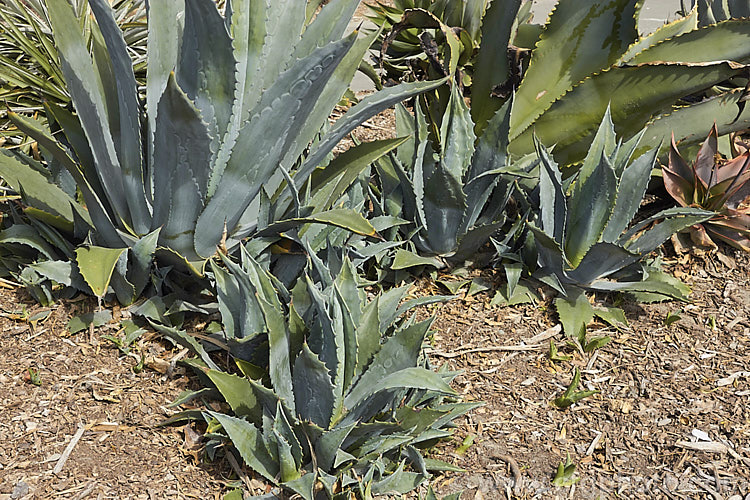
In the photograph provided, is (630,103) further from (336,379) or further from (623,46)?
(336,379)

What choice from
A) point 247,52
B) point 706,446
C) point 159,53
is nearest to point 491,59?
point 247,52

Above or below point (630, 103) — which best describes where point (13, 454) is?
below

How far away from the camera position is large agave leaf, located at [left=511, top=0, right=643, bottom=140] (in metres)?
2.98

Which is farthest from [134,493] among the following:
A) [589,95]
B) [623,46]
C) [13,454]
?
[623,46]

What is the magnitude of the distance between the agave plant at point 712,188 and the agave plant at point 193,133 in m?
1.30

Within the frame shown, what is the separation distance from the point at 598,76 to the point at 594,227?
2.06ft

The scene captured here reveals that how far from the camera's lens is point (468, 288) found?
286 cm

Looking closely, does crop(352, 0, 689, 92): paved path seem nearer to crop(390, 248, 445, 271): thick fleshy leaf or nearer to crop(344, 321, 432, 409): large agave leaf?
crop(390, 248, 445, 271): thick fleshy leaf

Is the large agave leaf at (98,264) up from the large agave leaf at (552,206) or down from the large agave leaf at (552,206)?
up

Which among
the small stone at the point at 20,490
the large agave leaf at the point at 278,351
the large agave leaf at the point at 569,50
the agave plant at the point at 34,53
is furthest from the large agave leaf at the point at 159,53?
the large agave leaf at the point at 569,50

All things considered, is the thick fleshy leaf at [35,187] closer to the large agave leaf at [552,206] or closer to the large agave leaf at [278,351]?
the large agave leaf at [278,351]

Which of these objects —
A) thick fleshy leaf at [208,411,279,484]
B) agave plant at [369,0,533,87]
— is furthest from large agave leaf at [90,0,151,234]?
agave plant at [369,0,533,87]

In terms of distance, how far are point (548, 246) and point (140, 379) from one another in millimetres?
1452

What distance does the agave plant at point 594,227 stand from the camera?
2658mm
